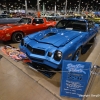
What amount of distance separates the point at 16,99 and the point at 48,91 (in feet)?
2.21

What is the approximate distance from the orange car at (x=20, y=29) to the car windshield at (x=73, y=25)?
197 cm

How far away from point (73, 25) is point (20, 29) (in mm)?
2678

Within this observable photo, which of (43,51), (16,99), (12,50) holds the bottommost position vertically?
(16,99)

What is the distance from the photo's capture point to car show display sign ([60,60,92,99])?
6.56 ft

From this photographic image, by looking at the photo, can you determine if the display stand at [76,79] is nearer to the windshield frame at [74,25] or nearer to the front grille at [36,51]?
the front grille at [36,51]

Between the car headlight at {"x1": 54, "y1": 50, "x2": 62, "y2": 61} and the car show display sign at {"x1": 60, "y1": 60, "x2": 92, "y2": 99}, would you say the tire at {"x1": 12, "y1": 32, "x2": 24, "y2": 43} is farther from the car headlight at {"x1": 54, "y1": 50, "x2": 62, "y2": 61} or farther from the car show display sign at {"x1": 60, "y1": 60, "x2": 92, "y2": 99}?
the car show display sign at {"x1": 60, "y1": 60, "x2": 92, "y2": 99}

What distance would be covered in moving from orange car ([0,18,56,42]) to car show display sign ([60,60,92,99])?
160 inches

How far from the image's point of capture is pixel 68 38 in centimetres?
328

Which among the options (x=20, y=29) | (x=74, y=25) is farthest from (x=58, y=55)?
(x=20, y=29)

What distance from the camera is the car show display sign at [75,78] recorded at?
2.00 m

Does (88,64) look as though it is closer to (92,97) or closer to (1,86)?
(92,97)

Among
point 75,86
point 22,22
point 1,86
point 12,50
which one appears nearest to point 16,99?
point 1,86

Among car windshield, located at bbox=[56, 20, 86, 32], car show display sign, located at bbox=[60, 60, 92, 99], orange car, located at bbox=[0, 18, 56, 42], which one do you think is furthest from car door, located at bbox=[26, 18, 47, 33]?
car show display sign, located at bbox=[60, 60, 92, 99]

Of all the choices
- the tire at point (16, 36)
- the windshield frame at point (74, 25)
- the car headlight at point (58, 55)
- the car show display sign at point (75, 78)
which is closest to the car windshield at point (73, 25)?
the windshield frame at point (74, 25)
